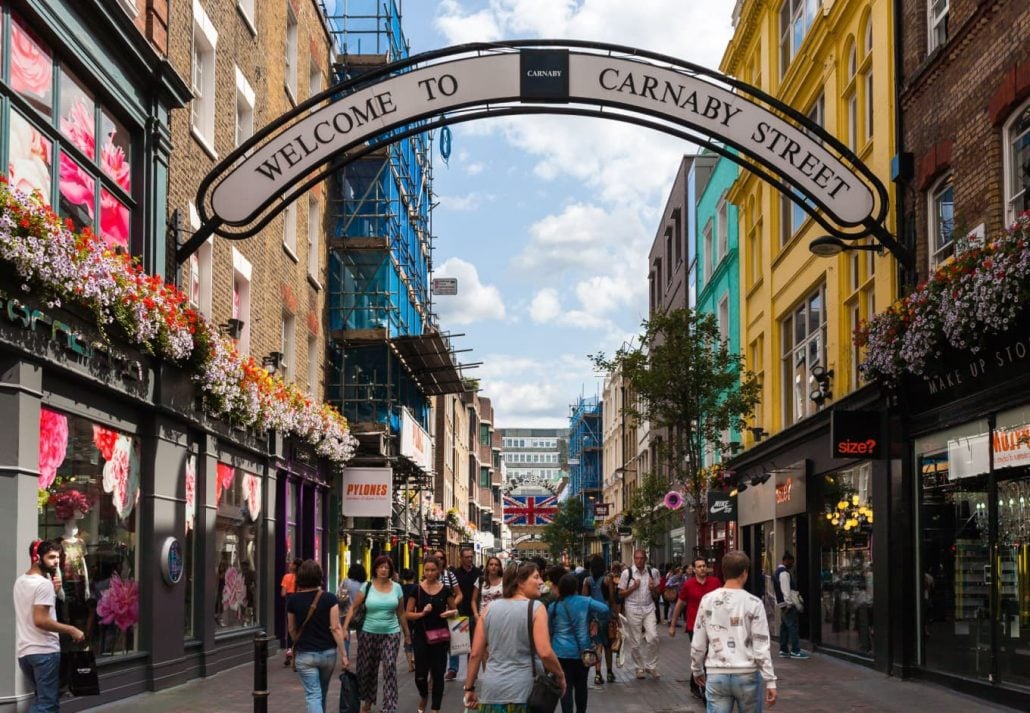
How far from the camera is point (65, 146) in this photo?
14.1 meters

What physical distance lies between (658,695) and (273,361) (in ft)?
34.7

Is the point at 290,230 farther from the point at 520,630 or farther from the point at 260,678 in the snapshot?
the point at 520,630

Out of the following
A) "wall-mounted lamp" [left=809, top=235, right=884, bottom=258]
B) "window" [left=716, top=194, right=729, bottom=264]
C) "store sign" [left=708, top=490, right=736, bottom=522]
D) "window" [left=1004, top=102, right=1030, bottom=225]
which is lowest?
"store sign" [left=708, top=490, right=736, bottom=522]

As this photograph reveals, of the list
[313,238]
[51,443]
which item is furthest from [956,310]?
[313,238]

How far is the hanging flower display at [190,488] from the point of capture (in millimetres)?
18406

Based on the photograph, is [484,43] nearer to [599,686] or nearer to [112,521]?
[112,521]

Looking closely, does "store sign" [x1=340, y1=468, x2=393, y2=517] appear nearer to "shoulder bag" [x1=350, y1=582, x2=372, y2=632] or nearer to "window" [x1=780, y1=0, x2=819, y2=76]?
"window" [x1=780, y1=0, x2=819, y2=76]

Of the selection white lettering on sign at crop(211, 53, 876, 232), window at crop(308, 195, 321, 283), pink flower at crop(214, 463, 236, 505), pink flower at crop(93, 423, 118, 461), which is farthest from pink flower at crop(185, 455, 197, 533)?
window at crop(308, 195, 321, 283)

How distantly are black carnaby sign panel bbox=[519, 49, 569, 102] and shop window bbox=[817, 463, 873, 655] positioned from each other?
26.9 ft

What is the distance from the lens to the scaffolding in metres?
114

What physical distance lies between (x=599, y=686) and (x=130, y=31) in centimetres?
1021

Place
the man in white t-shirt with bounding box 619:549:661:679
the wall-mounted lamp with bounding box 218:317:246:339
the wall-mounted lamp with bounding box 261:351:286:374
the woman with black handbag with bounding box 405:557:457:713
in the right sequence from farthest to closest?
the wall-mounted lamp with bounding box 261:351:286:374 → the wall-mounted lamp with bounding box 218:317:246:339 → the man in white t-shirt with bounding box 619:549:661:679 → the woman with black handbag with bounding box 405:557:457:713

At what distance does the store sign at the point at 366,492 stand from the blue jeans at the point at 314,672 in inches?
733

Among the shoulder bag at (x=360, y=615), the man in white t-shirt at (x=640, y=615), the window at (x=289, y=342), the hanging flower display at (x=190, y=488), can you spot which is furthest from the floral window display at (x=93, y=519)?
the window at (x=289, y=342)
